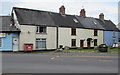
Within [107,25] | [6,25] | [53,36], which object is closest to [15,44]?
[6,25]

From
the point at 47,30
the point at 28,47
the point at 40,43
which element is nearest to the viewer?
the point at 28,47

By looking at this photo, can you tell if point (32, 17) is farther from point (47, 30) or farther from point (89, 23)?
point (89, 23)

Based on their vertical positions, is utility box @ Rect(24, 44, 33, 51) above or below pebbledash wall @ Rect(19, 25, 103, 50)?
below

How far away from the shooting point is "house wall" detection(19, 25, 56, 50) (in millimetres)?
30391

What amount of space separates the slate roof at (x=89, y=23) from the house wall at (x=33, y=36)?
31.2 ft

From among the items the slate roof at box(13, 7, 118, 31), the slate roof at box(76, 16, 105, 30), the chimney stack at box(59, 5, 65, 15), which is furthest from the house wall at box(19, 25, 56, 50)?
the slate roof at box(76, 16, 105, 30)

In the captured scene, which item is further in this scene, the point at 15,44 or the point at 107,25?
the point at 107,25

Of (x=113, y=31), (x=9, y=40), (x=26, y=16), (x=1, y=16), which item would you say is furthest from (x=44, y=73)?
(x=113, y=31)

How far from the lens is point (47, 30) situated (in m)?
33.2

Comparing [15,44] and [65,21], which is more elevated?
[65,21]

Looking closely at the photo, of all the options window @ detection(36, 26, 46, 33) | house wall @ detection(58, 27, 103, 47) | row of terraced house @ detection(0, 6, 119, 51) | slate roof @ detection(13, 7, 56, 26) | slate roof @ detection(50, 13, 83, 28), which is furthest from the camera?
slate roof @ detection(50, 13, 83, 28)

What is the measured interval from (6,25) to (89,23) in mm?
19382

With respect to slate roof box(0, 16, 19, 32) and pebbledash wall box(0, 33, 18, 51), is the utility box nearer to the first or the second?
pebbledash wall box(0, 33, 18, 51)

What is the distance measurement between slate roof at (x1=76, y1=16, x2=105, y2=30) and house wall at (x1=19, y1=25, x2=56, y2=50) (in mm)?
9507
